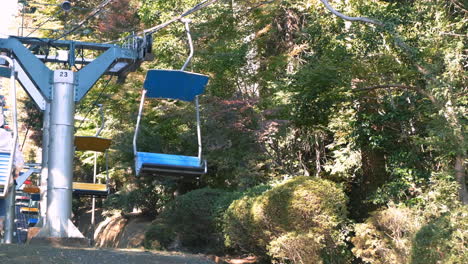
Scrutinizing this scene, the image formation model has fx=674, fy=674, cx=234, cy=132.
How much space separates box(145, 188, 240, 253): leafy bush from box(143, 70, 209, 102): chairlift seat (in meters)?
5.06

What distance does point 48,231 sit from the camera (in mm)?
11609

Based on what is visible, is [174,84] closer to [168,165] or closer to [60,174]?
[168,165]

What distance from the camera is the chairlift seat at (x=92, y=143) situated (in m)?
16.8

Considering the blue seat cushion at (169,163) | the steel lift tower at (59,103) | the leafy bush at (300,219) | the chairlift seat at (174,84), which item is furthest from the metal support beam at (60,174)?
the leafy bush at (300,219)

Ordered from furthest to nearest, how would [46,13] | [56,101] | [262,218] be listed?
[46,13] → [262,218] → [56,101]

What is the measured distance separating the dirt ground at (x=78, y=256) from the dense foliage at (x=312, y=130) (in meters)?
2.33

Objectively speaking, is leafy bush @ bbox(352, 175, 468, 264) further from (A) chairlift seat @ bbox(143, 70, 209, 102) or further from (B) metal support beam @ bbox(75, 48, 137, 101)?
(B) metal support beam @ bbox(75, 48, 137, 101)

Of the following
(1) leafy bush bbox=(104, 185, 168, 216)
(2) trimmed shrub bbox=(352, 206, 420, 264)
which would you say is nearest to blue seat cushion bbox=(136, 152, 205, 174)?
(2) trimmed shrub bbox=(352, 206, 420, 264)

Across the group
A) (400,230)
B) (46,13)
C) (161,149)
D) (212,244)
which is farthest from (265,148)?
(46,13)

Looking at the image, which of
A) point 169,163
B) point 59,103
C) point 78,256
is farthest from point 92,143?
point 78,256

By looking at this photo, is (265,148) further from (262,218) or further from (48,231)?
(48,231)

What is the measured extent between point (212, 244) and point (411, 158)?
5584mm

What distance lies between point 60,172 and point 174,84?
2539 mm

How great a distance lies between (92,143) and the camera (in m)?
17.0
